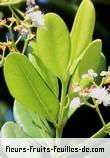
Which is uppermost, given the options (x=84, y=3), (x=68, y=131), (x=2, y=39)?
(x=84, y=3)

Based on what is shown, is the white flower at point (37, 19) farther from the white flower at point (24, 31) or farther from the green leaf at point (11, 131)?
the green leaf at point (11, 131)

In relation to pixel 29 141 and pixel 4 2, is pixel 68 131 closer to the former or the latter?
pixel 29 141

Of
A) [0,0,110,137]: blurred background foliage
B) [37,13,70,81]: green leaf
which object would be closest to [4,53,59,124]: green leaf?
[37,13,70,81]: green leaf

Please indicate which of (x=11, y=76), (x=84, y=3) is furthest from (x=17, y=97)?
(x=84, y=3)

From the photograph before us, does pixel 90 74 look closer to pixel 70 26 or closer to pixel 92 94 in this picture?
pixel 92 94

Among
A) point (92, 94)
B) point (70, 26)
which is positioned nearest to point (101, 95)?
point (92, 94)

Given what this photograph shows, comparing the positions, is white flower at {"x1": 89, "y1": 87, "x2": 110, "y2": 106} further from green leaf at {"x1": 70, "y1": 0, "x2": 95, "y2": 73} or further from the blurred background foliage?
the blurred background foliage

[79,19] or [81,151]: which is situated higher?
[79,19]
